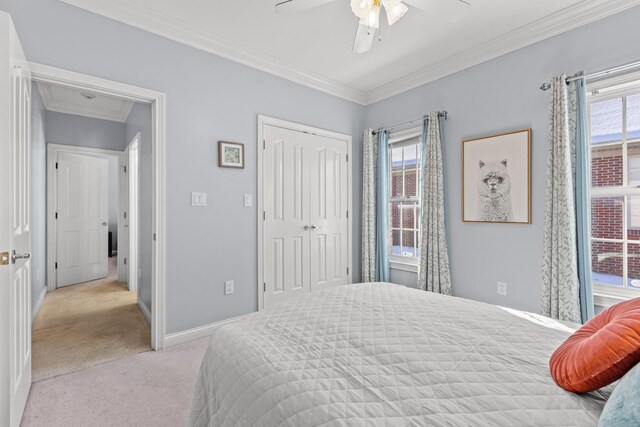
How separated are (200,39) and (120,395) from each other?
277cm

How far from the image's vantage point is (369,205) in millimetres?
3936

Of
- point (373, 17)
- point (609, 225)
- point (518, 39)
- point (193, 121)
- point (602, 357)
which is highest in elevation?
point (518, 39)

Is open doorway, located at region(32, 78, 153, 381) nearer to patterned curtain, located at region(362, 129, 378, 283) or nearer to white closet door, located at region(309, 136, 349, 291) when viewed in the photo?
white closet door, located at region(309, 136, 349, 291)

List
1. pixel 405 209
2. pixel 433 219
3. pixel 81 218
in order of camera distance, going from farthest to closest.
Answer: pixel 81 218 → pixel 405 209 → pixel 433 219

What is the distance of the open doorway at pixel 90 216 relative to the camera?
325 cm

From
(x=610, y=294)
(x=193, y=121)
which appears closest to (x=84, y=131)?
(x=193, y=121)

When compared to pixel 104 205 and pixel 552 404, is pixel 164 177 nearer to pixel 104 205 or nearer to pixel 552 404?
pixel 552 404

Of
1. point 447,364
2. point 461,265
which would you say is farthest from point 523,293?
point 447,364

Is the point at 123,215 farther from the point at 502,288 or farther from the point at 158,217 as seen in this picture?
the point at 502,288

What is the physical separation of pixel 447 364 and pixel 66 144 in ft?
18.1

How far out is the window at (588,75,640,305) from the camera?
2.29 metres

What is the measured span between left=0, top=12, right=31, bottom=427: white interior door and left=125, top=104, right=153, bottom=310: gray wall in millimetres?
1383

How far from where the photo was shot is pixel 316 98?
372 cm

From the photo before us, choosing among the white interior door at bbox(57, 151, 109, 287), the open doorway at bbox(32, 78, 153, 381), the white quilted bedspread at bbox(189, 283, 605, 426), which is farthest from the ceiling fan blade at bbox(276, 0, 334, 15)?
the white interior door at bbox(57, 151, 109, 287)
